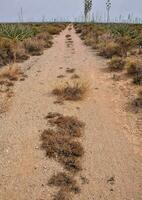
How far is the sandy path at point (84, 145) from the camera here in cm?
775

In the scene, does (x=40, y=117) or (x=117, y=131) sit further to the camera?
(x=40, y=117)

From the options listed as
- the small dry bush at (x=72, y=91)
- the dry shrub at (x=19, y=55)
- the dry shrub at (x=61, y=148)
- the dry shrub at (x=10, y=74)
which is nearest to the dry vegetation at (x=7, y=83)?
the dry shrub at (x=10, y=74)

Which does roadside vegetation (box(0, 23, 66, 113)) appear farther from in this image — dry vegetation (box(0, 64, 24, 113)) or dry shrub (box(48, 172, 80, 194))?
dry shrub (box(48, 172, 80, 194))

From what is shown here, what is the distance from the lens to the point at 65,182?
311 inches

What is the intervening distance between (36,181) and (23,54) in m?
15.5

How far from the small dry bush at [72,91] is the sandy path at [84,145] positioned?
1.06 ft

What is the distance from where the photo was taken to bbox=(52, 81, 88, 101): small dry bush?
1340cm

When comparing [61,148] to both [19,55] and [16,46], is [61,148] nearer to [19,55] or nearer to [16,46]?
[19,55]

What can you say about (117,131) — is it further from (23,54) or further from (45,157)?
(23,54)

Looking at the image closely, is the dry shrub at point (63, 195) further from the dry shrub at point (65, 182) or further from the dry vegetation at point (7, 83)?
the dry vegetation at point (7, 83)

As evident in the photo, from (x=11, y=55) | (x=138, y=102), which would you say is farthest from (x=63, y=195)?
(x=11, y=55)

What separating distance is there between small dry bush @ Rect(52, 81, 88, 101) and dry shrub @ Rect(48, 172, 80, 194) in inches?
214

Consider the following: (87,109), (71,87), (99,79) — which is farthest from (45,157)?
(99,79)

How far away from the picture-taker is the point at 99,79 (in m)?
16.2
